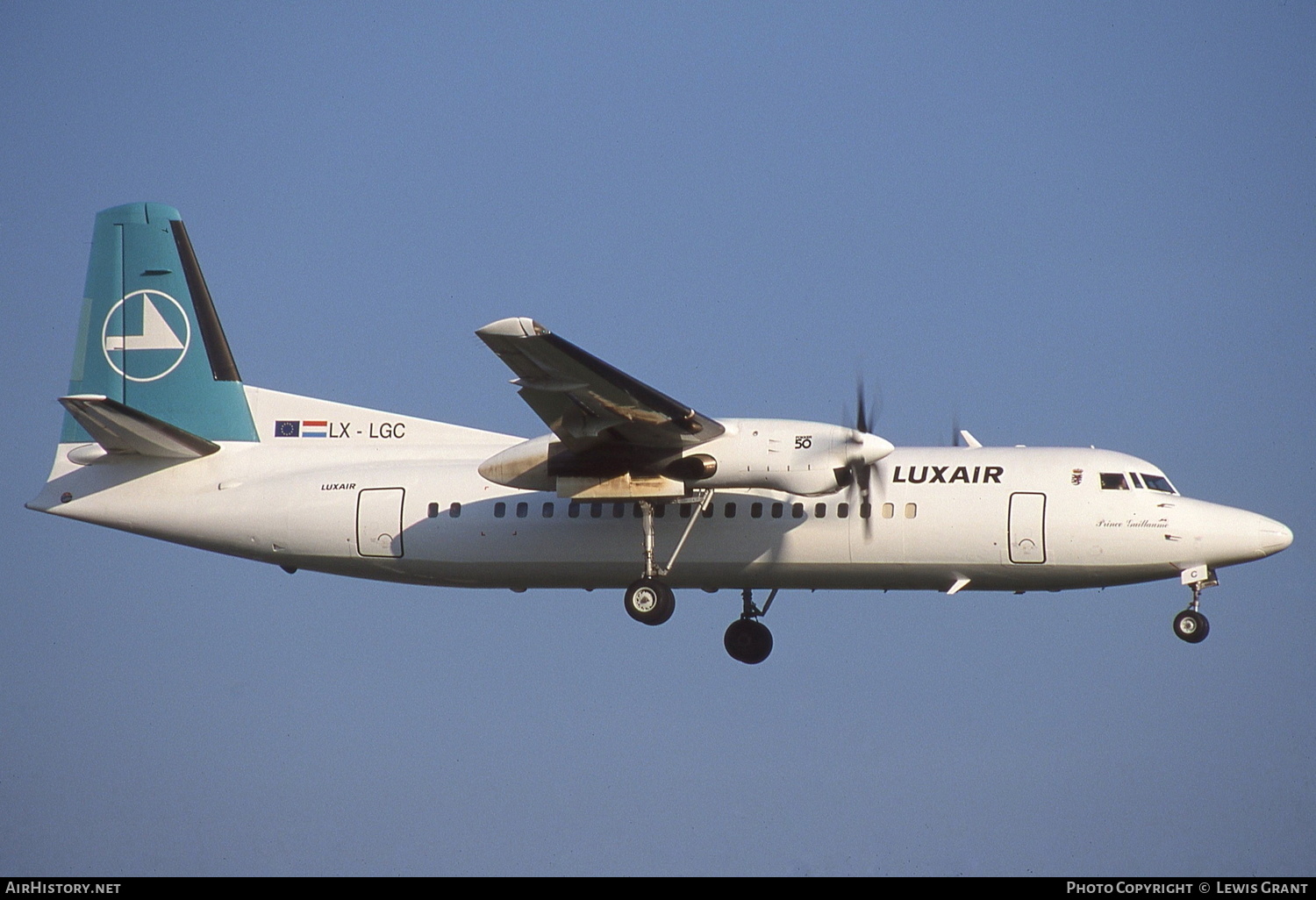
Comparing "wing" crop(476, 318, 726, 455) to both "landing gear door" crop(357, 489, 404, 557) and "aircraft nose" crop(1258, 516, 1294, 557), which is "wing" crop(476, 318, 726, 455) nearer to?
"landing gear door" crop(357, 489, 404, 557)

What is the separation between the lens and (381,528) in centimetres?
2319

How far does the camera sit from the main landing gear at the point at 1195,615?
21.1 metres

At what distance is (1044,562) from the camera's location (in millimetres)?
21422

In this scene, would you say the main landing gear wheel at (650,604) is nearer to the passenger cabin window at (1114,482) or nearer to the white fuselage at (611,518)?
the white fuselage at (611,518)

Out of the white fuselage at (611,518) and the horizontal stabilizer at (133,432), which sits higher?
the horizontal stabilizer at (133,432)

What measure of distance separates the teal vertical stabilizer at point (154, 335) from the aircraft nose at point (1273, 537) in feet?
46.4

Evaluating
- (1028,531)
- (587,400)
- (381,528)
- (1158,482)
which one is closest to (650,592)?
(587,400)

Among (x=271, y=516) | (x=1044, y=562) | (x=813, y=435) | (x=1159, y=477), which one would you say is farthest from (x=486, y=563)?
(x=1159, y=477)

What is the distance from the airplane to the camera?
21.0 m

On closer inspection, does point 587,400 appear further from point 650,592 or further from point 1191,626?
point 1191,626

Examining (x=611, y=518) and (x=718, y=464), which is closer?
(x=718, y=464)

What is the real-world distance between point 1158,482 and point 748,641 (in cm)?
640

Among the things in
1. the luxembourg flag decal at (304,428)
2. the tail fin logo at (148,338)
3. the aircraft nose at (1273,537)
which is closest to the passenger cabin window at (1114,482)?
the aircraft nose at (1273,537)

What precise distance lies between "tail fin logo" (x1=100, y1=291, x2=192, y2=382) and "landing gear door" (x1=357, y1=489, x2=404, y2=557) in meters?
4.23
